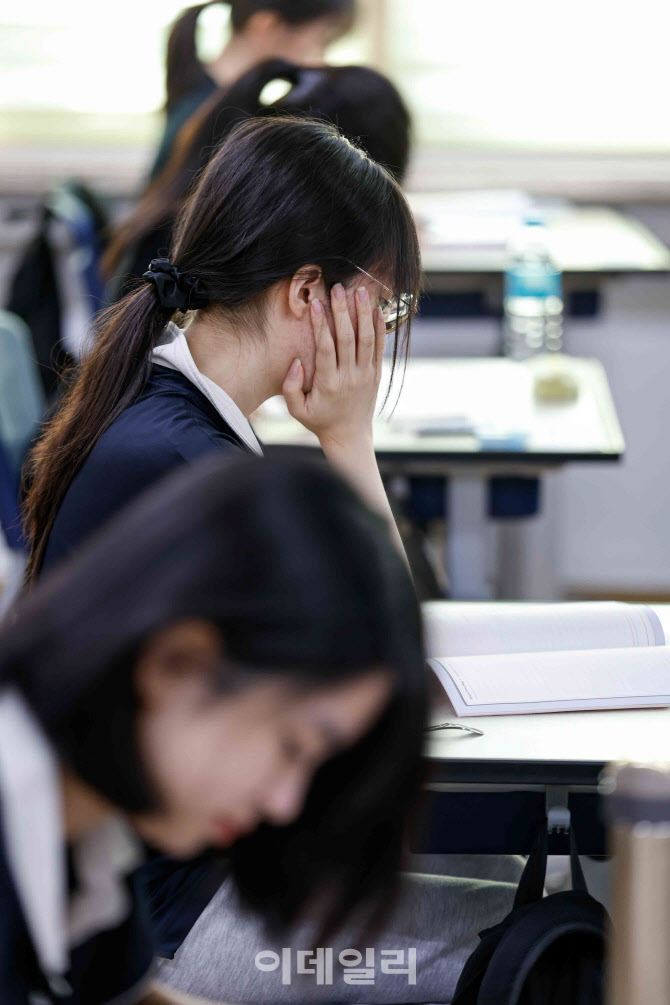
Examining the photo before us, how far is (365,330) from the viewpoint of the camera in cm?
144

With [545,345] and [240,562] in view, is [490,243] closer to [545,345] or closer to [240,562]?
[545,345]

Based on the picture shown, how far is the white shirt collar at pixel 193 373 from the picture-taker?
4.31ft

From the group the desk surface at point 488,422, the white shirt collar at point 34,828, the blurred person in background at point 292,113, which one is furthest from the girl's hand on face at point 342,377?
the white shirt collar at point 34,828

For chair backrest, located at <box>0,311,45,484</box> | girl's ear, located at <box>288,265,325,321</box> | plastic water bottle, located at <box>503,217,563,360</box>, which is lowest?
plastic water bottle, located at <box>503,217,563,360</box>

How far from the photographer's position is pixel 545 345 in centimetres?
295

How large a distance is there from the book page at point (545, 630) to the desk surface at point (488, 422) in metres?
0.63

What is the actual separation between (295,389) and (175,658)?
834 mm

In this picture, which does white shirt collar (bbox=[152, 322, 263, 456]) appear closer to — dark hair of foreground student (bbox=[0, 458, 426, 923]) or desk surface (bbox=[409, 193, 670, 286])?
dark hair of foreground student (bbox=[0, 458, 426, 923])

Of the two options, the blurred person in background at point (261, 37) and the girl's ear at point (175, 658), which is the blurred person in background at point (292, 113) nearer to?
the blurred person in background at point (261, 37)

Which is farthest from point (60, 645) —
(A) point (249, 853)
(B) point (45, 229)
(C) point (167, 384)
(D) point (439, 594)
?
(B) point (45, 229)

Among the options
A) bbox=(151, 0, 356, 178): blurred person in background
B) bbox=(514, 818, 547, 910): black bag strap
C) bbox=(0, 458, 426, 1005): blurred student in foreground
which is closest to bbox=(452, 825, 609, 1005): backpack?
bbox=(514, 818, 547, 910): black bag strap

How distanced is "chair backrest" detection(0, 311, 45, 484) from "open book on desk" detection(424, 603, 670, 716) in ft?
3.02

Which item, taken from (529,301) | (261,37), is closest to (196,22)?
(261,37)

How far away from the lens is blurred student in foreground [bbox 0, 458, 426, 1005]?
2.03ft
